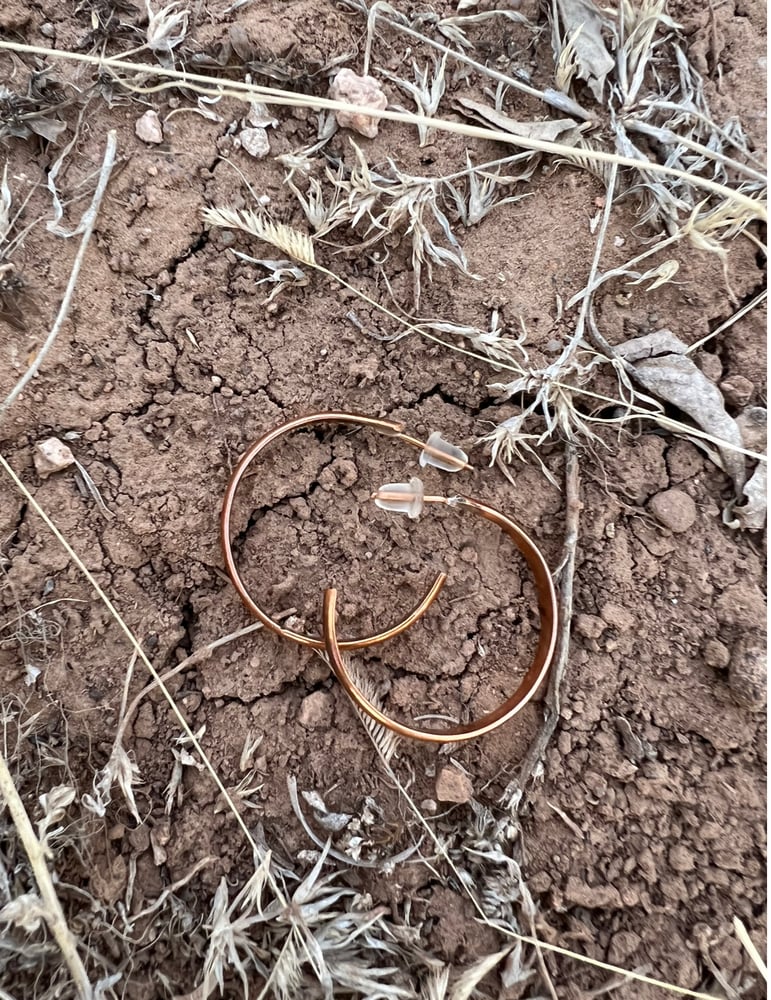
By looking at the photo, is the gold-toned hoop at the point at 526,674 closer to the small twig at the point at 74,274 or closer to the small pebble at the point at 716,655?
the small pebble at the point at 716,655

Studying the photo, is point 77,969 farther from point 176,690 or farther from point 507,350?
point 507,350

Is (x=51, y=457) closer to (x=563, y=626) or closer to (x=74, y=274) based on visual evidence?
(x=74, y=274)

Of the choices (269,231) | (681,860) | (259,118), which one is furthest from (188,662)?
(259,118)

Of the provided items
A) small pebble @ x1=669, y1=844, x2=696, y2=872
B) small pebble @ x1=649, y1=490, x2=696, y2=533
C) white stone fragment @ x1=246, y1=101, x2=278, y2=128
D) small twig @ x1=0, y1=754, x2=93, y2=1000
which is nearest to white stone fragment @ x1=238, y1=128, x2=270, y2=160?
white stone fragment @ x1=246, y1=101, x2=278, y2=128

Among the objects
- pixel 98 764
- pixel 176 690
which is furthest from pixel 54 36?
pixel 98 764

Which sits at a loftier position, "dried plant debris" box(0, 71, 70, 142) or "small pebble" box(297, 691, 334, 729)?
"dried plant debris" box(0, 71, 70, 142)

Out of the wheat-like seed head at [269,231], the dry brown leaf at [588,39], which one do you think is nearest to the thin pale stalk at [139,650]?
the wheat-like seed head at [269,231]

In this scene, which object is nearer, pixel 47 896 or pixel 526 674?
pixel 47 896

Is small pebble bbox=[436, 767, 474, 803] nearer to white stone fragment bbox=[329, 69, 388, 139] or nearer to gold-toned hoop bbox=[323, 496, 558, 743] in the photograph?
gold-toned hoop bbox=[323, 496, 558, 743]
